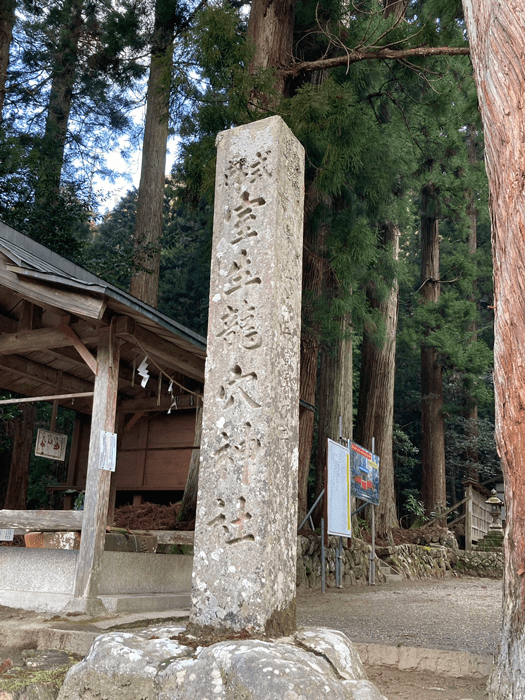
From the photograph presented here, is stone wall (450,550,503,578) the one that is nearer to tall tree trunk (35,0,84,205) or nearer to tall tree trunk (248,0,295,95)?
tall tree trunk (248,0,295,95)

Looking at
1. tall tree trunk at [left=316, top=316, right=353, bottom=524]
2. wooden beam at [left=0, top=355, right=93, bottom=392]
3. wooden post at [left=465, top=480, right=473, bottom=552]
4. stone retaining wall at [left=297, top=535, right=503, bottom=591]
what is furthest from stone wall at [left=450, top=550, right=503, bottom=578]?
wooden beam at [left=0, top=355, right=93, bottom=392]

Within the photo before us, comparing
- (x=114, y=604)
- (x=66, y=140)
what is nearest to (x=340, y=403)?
(x=114, y=604)

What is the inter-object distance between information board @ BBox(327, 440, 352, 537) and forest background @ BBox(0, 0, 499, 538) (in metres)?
1.40

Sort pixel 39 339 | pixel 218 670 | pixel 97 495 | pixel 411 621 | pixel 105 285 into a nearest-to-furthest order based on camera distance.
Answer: pixel 218 670, pixel 105 285, pixel 97 495, pixel 411 621, pixel 39 339

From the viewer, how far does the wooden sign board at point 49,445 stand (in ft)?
25.6

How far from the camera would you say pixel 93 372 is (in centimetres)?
711

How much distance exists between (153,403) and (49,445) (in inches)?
59.2

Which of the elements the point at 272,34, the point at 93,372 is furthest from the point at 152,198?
the point at 93,372

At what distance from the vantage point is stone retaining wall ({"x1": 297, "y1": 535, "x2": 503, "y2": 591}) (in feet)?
34.3

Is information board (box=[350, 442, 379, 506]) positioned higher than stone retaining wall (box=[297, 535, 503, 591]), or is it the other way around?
information board (box=[350, 442, 379, 506])

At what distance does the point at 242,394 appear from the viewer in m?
3.84

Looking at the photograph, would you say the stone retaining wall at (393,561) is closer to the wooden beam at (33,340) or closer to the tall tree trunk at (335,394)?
the tall tree trunk at (335,394)

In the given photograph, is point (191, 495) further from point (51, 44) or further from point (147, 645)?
point (51, 44)

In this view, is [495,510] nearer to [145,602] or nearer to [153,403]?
[153,403]
